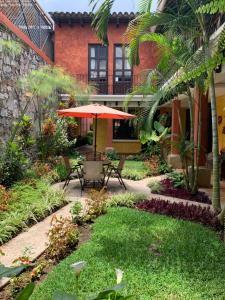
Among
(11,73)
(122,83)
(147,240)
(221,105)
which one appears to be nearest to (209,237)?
(147,240)

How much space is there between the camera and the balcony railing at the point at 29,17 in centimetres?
1013

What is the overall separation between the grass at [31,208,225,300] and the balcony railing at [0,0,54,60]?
683 cm

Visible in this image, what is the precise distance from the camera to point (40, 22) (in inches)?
550

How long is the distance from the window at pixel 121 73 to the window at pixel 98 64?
0.56 m

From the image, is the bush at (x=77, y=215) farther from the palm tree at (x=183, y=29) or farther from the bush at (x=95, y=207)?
the palm tree at (x=183, y=29)

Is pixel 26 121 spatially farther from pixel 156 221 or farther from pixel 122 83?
pixel 122 83

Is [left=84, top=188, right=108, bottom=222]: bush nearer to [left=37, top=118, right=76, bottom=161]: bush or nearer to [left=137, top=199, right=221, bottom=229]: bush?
[left=137, top=199, right=221, bottom=229]: bush

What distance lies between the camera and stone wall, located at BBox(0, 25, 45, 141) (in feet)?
30.9

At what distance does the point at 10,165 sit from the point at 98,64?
1281cm

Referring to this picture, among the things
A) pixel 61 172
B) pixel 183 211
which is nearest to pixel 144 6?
pixel 183 211

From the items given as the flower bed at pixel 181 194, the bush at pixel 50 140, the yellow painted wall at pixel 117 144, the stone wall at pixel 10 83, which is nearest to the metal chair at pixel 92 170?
the flower bed at pixel 181 194

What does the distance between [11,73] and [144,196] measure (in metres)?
5.04

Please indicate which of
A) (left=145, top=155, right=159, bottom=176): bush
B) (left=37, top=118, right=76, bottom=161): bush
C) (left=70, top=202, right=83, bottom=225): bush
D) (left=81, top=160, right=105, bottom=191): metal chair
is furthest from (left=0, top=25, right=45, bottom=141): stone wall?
(left=145, top=155, right=159, bottom=176): bush

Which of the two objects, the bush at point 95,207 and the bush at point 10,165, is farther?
the bush at point 10,165
